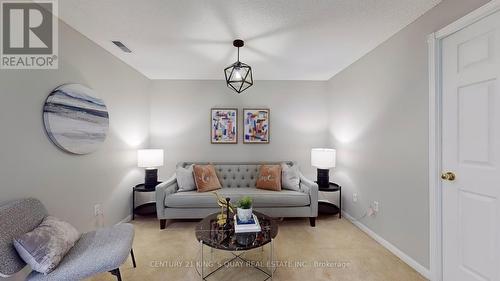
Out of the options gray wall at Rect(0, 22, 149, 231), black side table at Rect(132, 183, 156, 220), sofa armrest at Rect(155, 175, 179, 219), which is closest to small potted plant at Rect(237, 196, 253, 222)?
sofa armrest at Rect(155, 175, 179, 219)

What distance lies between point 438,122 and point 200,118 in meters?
3.20

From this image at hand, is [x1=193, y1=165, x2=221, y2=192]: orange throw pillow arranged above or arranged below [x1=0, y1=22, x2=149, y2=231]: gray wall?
below

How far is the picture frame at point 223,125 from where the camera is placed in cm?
378

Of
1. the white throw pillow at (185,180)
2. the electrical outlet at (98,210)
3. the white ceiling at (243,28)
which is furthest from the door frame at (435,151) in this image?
the electrical outlet at (98,210)

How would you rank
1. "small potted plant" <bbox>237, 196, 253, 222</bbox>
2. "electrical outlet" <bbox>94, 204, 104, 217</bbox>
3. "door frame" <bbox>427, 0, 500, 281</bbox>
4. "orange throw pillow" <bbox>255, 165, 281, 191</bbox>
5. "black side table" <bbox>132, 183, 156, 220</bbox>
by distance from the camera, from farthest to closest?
"orange throw pillow" <bbox>255, 165, 281, 191</bbox> → "black side table" <bbox>132, 183, 156, 220</bbox> → "electrical outlet" <bbox>94, 204, 104, 217</bbox> → "small potted plant" <bbox>237, 196, 253, 222</bbox> → "door frame" <bbox>427, 0, 500, 281</bbox>

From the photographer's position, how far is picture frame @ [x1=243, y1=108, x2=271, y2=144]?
3801 millimetres

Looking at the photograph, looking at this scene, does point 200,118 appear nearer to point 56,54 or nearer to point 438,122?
point 56,54

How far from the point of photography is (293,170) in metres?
3.35

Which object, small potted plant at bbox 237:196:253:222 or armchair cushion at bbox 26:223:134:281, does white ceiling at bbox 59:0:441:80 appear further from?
armchair cushion at bbox 26:223:134:281

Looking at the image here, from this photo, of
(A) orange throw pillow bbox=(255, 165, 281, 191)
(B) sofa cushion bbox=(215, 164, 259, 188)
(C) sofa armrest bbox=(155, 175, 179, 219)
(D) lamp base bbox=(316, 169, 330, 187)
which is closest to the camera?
(C) sofa armrest bbox=(155, 175, 179, 219)

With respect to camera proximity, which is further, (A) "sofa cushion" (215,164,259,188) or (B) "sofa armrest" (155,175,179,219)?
(A) "sofa cushion" (215,164,259,188)

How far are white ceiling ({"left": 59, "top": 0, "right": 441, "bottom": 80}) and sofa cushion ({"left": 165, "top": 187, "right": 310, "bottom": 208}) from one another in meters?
1.86

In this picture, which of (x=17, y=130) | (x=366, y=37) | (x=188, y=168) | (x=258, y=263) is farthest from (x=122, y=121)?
(x=366, y=37)

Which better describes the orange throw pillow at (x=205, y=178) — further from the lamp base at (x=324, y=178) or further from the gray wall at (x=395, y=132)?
the gray wall at (x=395, y=132)
